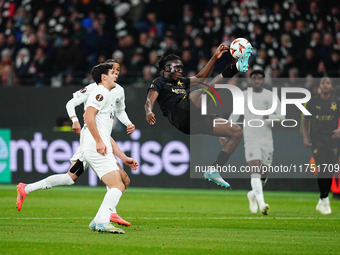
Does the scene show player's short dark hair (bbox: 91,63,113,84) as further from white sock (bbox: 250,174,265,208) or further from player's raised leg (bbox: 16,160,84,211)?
white sock (bbox: 250,174,265,208)

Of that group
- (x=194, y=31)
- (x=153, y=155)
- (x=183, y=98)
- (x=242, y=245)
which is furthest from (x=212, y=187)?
(x=242, y=245)

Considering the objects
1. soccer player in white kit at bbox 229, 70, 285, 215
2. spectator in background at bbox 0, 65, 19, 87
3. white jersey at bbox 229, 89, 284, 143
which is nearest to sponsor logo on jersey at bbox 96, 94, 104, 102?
soccer player in white kit at bbox 229, 70, 285, 215

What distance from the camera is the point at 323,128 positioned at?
1419 cm

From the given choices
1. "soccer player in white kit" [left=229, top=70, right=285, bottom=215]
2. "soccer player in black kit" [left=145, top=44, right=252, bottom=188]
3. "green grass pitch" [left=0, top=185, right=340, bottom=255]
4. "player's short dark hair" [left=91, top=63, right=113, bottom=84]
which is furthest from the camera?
"soccer player in white kit" [left=229, top=70, right=285, bottom=215]

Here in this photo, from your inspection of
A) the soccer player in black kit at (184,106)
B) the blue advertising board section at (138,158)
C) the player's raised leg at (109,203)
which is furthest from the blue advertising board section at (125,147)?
the player's raised leg at (109,203)

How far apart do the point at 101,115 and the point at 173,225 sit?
2.32 meters

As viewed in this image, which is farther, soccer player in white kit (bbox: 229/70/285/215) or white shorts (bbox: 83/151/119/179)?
soccer player in white kit (bbox: 229/70/285/215)

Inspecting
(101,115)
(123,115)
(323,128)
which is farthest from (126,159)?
(323,128)

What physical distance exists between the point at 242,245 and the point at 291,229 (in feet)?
6.97

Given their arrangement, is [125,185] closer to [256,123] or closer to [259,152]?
[259,152]

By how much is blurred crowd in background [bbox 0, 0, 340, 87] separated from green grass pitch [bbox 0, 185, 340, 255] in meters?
3.35

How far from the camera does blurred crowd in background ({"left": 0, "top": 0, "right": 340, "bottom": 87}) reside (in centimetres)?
1877

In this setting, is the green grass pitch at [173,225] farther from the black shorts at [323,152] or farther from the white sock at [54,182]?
the black shorts at [323,152]

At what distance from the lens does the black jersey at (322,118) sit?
1411 cm
